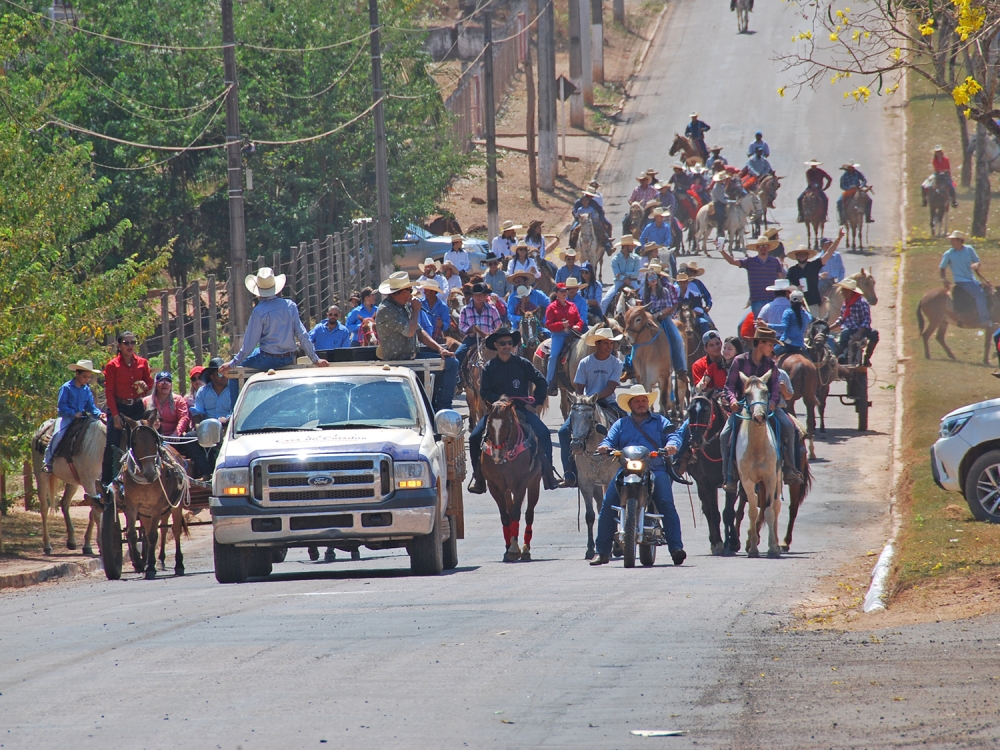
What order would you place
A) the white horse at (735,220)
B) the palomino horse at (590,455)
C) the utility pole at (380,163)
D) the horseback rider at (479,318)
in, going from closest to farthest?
the palomino horse at (590,455) < the horseback rider at (479,318) < the utility pole at (380,163) < the white horse at (735,220)

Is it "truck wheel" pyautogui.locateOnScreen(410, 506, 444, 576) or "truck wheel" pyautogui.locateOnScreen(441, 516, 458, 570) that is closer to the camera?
"truck wheel" pyautogui.locateOnScreen(410, 506, 444, 576)

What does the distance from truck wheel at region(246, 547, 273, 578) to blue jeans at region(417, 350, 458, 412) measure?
159 inches

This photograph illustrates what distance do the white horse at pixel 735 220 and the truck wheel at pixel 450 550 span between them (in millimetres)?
27837

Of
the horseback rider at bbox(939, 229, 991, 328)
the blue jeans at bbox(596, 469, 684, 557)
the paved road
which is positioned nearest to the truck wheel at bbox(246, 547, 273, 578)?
the paved road

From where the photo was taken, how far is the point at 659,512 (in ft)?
50.8

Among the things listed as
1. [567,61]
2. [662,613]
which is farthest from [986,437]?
[567,61]

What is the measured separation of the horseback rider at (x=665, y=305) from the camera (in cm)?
2477

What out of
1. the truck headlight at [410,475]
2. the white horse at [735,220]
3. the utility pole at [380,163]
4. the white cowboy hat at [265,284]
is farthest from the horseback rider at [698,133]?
the truck headlight at [410,475]

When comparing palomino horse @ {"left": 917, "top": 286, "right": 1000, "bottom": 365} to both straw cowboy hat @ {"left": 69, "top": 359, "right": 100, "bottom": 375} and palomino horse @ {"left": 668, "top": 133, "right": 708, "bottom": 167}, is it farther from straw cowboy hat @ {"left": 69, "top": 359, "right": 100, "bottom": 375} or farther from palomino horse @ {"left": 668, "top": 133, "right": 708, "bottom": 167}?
palomino horse @ {"left": 668, "top": 133, "right": 708, "bottom": 167}

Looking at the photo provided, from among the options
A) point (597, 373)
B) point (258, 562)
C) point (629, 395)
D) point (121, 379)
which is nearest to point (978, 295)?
point (597, 373)

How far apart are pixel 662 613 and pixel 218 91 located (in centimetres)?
2804

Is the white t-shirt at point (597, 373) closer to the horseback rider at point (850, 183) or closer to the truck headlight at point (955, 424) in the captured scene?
the truck headlight at point (955, 424)

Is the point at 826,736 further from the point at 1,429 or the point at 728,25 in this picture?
the point at 728,25

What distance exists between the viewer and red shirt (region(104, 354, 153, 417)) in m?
17.2
